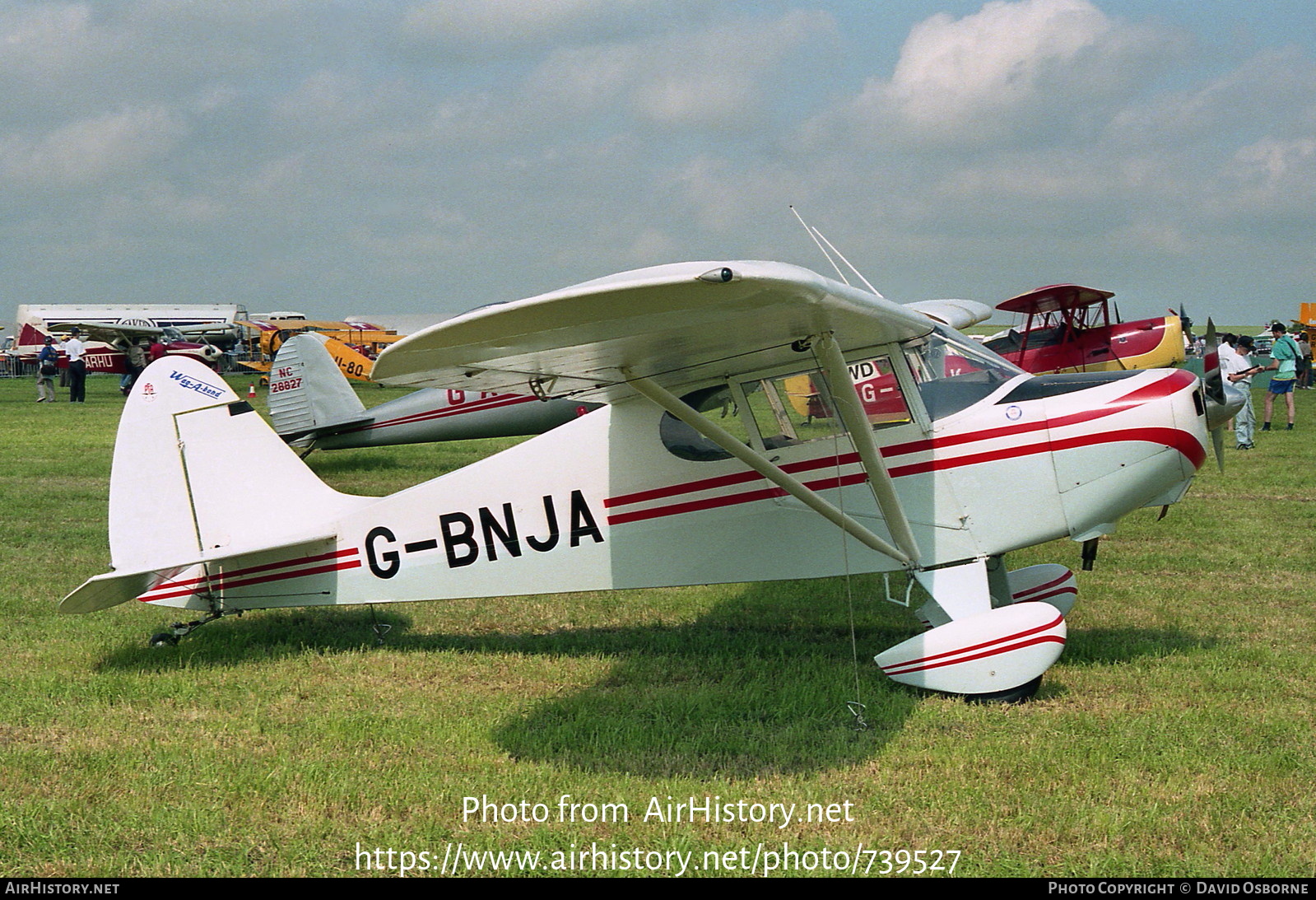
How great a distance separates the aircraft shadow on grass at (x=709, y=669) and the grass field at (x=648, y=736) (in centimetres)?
2

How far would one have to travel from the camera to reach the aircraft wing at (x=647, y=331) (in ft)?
10.9

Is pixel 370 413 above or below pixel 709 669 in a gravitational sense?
above

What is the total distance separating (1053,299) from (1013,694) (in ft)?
48.2

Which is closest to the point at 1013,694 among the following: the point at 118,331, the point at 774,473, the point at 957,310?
the point at 774,473

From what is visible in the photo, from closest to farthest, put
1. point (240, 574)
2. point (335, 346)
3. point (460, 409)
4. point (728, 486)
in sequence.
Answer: point (728, 486), point (240, 574), point (460, 409), point (335, 346)

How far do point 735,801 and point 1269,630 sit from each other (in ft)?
13.4

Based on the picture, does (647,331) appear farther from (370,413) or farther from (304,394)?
(304,394)

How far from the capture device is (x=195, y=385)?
6051mm

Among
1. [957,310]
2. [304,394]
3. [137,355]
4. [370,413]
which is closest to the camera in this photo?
[957,310]

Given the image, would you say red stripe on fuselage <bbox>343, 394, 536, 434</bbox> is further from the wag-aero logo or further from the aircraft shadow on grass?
the wag-aero logo

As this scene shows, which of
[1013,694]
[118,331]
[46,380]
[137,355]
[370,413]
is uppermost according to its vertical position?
[118,331]

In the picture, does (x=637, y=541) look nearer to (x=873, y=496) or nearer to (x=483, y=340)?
(x=873, y=496)

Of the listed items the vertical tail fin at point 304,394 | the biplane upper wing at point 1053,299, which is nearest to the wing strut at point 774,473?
the vertical tail fin at point 304,394

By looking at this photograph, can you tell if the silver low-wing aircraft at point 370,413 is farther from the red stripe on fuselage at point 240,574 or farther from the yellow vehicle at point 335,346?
the red stripe on fuselage at point 240,574
